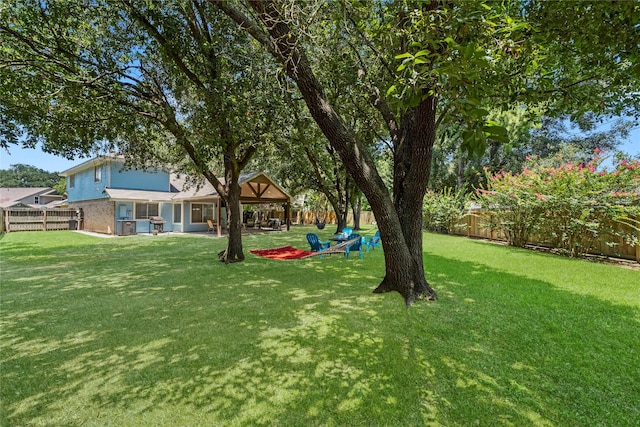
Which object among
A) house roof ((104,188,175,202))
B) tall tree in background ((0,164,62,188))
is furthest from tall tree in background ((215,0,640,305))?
tall tree in background ((0,164,62,188))

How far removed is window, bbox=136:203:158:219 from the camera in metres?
18.9

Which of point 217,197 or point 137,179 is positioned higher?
point 137,179

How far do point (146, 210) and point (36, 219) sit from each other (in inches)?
284

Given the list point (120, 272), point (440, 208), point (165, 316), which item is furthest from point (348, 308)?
point (440, 208)

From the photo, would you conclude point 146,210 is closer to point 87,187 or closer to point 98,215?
point 98,215

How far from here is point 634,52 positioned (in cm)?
265

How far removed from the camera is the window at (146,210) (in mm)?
18875

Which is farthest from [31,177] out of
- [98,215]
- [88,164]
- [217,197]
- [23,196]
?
[217,197]

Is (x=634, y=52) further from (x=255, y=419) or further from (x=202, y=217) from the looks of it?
(x=202, y=217)

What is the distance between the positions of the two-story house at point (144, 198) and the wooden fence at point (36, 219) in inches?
45.5

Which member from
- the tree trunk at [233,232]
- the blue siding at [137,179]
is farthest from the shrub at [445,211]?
the blue siding at [137,179]

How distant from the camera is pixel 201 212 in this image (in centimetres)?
2111

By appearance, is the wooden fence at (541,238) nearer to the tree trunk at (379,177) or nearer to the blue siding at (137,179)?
the tree trunk at (379,177)

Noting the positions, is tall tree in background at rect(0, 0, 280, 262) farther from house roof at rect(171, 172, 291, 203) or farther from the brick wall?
the brick wall
